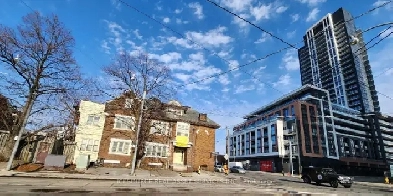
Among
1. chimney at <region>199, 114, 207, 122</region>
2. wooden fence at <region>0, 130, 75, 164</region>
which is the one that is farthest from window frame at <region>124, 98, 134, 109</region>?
chimney at <region>199, 114, 207, 122</region>

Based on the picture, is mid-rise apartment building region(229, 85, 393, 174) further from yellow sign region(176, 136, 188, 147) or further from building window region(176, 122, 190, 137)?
yellow sign region(176, 136, 188, 147)

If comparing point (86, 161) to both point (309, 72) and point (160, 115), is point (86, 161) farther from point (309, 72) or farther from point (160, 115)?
point (309, 72)

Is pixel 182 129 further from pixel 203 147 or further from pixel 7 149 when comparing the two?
pixel 7 149

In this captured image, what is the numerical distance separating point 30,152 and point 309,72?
504 ft

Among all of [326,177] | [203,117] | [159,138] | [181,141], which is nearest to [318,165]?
[203,117]

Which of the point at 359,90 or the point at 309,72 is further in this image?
the point at 309,72

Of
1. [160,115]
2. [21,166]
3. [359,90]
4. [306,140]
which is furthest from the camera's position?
[359,90]

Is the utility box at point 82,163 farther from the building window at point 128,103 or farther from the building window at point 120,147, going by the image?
the building window at point 128,103

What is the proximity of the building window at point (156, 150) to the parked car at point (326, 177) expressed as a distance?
16451 millimetres

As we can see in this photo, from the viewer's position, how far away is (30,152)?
2169 cm

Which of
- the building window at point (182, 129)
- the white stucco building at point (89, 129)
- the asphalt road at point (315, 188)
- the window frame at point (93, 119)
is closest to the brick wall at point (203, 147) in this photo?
the building window at point (182, 129)

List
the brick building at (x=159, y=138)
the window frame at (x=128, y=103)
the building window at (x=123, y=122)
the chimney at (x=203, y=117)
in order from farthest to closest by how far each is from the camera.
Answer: the chimney at (x=203, y=117) < the building window at (x=123, y=122) < the window frame at (x=128, y=103) < the brick building at (x=159, y=138)

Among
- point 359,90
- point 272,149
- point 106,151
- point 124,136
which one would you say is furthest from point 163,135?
point 359,90

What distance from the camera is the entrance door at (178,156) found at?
1167 inches
